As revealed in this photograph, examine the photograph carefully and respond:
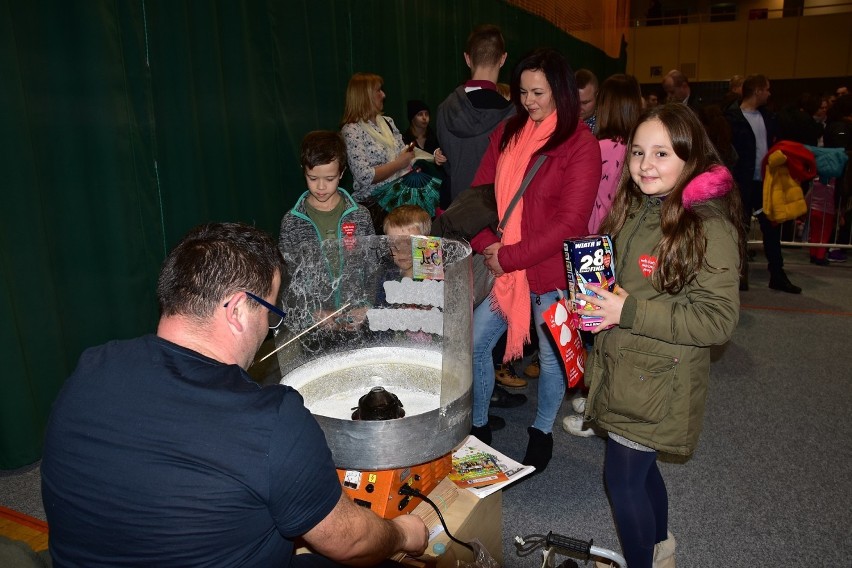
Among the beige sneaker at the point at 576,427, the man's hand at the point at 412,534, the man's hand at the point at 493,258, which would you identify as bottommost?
the beige sneaker at the point at 576,427

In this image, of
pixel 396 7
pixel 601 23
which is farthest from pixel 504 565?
pixel 601 23

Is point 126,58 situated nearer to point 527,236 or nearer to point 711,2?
point 527,236

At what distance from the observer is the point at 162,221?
2.82m

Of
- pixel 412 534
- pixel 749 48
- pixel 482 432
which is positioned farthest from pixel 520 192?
pixel 749 48

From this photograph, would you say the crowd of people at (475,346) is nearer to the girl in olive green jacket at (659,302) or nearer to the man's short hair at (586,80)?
the girl in olive green jacket at (659,302)

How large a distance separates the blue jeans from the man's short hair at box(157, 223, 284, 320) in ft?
4.21

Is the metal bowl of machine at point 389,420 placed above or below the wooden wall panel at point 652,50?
below

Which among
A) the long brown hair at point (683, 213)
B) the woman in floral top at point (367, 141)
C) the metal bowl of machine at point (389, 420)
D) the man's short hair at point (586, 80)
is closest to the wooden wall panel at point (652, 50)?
the man's short hair at point (586, 80)

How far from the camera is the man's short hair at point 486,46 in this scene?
110 inches

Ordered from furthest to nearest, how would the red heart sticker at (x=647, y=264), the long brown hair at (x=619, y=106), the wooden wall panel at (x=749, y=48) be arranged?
the wooden wall panel at (x=749, y=48), the long brown hair at (x=619, y=106), the red heart sticker at (x=647, y=264)

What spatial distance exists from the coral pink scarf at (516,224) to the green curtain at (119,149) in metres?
1.53

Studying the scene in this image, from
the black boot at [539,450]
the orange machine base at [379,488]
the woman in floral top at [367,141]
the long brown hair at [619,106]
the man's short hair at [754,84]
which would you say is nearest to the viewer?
the orange machine base at [379,488]

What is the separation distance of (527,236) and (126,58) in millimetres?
1820

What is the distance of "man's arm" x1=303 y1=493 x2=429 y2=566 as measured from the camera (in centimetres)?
105
